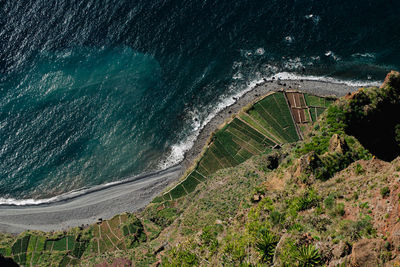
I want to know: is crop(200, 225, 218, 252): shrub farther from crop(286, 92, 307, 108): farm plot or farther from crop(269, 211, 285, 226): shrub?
crop(286, 92, 307, 108): farm plot

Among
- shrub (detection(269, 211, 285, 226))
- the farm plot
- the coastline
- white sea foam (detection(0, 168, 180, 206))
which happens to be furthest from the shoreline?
shrub (detection(269, 211, 285, 226))

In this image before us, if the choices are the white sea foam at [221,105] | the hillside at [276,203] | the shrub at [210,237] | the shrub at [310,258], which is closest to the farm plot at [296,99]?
the hillside at [276,203]

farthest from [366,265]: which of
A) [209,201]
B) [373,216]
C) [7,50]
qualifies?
[7,50]

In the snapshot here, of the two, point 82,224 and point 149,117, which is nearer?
point 82,224

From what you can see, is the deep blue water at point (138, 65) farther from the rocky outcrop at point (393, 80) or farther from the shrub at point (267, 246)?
the shrub at point (267, 246)

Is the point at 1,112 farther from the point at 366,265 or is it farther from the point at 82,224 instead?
the point at 366,265

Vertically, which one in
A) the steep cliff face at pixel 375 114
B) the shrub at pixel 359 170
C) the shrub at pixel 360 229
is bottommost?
the shrub at pixel 360 229

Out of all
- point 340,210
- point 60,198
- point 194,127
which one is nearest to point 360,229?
point 340,210
